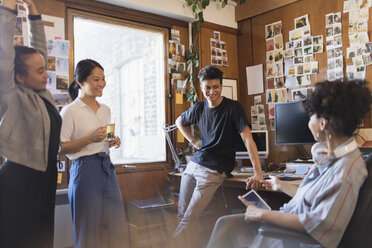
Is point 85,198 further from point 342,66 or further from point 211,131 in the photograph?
point 342,66

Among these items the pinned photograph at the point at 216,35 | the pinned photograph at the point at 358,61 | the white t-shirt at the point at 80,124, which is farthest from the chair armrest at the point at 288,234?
the pinned photograph at the point at 216,35

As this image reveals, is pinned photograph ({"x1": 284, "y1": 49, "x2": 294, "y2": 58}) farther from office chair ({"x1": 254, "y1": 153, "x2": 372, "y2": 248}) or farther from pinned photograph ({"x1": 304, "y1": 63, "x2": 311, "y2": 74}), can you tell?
office chair ({"x1": 254, "y1": 153, "x2": 372, "y2": 248})

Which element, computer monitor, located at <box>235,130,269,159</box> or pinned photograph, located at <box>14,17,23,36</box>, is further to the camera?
computer monitor, located at <box>235,130,269,159</box>

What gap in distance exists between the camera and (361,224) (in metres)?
1.32

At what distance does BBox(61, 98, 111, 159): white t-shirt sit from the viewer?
2.09 m

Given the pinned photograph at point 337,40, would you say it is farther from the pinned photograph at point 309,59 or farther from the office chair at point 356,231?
the office chair at point 356,231

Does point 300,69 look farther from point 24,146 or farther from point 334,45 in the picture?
point 24,146

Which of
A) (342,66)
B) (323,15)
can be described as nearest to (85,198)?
(342,66)

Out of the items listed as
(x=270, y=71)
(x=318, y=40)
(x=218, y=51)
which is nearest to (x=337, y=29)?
(x=318, y=40)

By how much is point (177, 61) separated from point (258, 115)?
1041 millimetres

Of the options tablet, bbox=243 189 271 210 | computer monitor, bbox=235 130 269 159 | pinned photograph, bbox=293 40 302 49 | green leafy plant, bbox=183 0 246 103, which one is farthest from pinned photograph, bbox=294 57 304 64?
tablet, bbox=243 189 271 210

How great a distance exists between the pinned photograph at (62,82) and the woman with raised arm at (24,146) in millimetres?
1319

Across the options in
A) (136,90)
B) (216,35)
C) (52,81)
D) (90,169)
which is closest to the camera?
(90,169)

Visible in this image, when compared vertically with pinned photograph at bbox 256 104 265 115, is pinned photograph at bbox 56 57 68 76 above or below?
above
